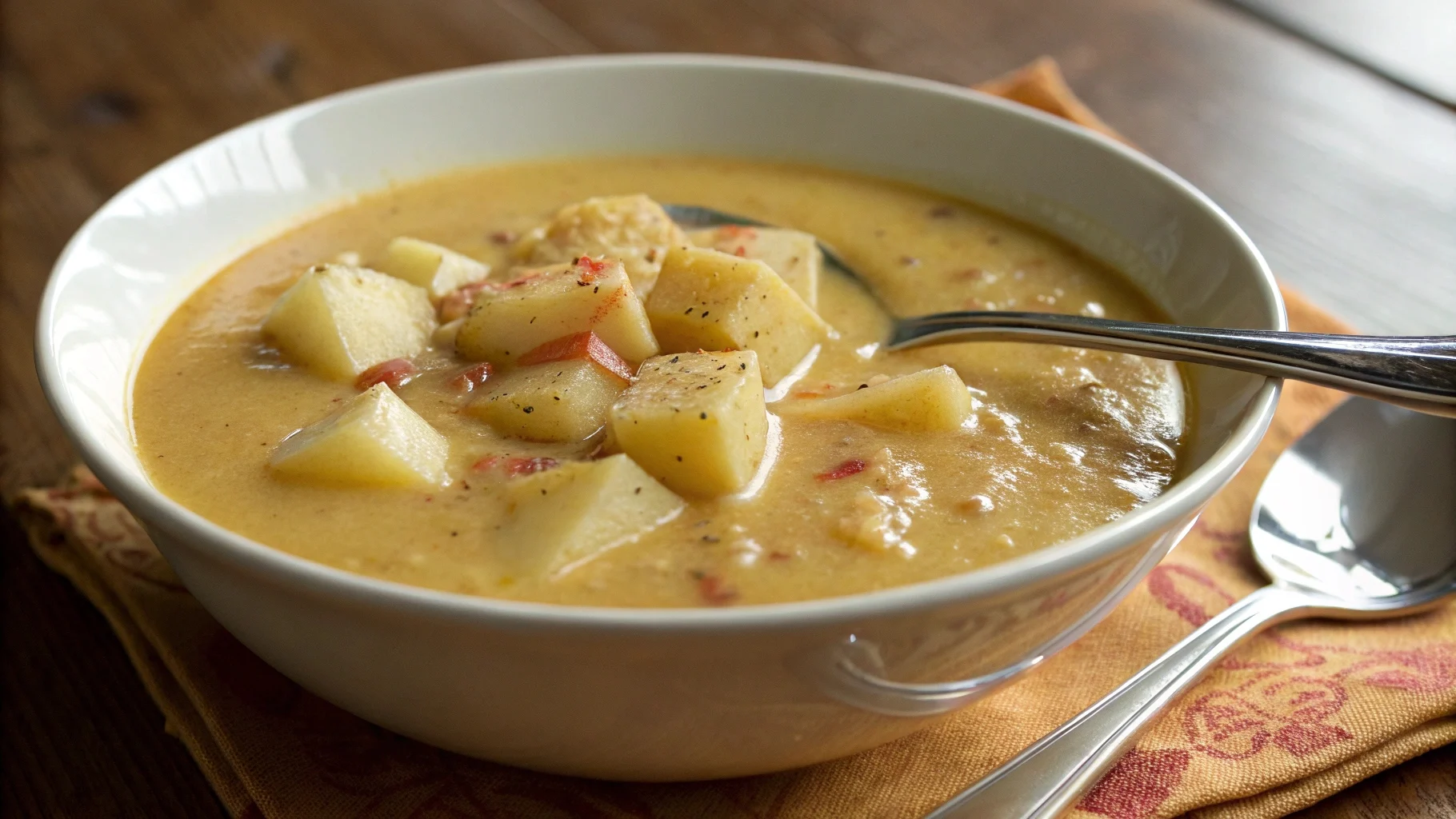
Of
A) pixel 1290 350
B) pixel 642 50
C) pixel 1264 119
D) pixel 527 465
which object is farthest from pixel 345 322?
pixel 1264 119

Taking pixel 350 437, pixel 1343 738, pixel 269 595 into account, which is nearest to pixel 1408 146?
pixel 1343 738

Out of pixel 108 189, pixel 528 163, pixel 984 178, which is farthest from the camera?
pixel 108 189

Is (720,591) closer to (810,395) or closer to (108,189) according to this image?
(810,395)

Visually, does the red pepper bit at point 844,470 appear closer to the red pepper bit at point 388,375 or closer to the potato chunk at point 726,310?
the potato chunk at point 726,310

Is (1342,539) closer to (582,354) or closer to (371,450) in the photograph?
(582,354)

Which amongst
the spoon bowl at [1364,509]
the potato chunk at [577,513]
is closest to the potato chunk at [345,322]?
the potato chunk at [577,513]

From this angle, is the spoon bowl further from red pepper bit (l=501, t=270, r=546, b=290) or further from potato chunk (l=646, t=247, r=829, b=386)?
red pepper bit (l=501, t=270, r=546, b=290)
